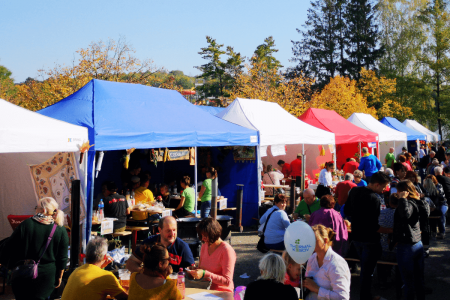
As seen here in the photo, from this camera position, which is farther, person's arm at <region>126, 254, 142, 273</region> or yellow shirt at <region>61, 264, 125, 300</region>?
person's arm at <region>126, 254, 142, 273</region>

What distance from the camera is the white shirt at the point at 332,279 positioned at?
3.04m

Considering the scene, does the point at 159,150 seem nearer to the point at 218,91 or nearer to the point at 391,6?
the point at 218,91

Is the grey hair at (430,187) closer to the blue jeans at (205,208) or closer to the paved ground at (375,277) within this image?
the paved ground at (375,277)

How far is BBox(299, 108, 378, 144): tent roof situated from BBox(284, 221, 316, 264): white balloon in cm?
1001

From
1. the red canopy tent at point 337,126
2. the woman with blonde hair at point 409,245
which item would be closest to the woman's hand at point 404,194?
the woman with blonde hair at point 409,245

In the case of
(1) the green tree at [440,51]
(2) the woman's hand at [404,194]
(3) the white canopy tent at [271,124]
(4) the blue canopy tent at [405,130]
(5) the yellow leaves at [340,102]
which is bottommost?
(2) the woman's hand at [404,194]

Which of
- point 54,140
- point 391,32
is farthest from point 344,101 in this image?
point 54,140

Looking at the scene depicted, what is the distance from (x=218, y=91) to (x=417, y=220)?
38.7 meters

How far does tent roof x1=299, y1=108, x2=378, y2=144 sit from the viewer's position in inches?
523

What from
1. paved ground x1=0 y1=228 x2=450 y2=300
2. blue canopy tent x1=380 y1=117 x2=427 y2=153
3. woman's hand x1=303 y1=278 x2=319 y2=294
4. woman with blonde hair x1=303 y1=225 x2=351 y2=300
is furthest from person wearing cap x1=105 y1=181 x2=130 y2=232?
blue canopy tent x1=380 y1=117 x2=427 y2=153

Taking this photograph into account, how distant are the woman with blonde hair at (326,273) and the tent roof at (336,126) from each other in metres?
10.1

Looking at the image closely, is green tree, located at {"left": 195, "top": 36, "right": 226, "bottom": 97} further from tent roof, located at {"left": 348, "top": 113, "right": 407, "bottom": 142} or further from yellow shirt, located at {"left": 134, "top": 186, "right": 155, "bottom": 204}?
yellow shirt, located at {"left": 134, "top": 186, "right": 155, "bottom": 204}

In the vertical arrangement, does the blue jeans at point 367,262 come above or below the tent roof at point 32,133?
below

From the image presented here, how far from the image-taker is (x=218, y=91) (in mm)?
42438
